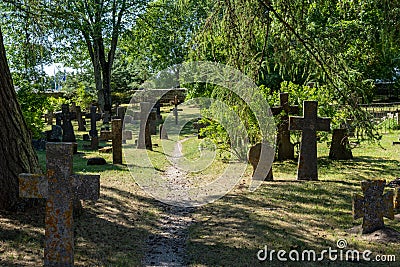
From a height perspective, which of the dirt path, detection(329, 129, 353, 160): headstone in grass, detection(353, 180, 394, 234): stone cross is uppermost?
detection(329, 129, 353, 160): headstone in grass

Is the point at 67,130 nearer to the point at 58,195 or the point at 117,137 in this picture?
the point at 117,137

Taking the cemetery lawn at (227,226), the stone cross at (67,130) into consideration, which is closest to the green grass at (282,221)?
the cemetery lawn at (227,226)

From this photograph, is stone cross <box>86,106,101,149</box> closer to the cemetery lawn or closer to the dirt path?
the cemetery lawn

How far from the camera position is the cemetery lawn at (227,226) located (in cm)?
580

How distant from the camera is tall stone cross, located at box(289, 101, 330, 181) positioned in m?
9.89

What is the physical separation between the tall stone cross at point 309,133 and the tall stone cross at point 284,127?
186cm

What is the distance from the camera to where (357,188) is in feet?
30.7

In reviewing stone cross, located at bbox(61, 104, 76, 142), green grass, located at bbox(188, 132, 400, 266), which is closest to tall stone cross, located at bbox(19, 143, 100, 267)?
green grass, located at bbox(188, 132, 400, 266)

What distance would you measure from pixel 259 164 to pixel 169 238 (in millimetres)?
3692

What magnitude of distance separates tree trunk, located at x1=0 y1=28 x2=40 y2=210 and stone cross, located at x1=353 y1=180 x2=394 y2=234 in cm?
446

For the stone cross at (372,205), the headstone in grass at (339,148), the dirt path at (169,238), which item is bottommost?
the dirt path at (169,238)

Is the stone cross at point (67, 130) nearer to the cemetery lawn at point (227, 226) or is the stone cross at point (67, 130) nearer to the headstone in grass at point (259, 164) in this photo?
the cemetery lawn at point (227, 226)

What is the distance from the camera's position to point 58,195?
495cm

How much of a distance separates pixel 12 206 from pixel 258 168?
489cm
